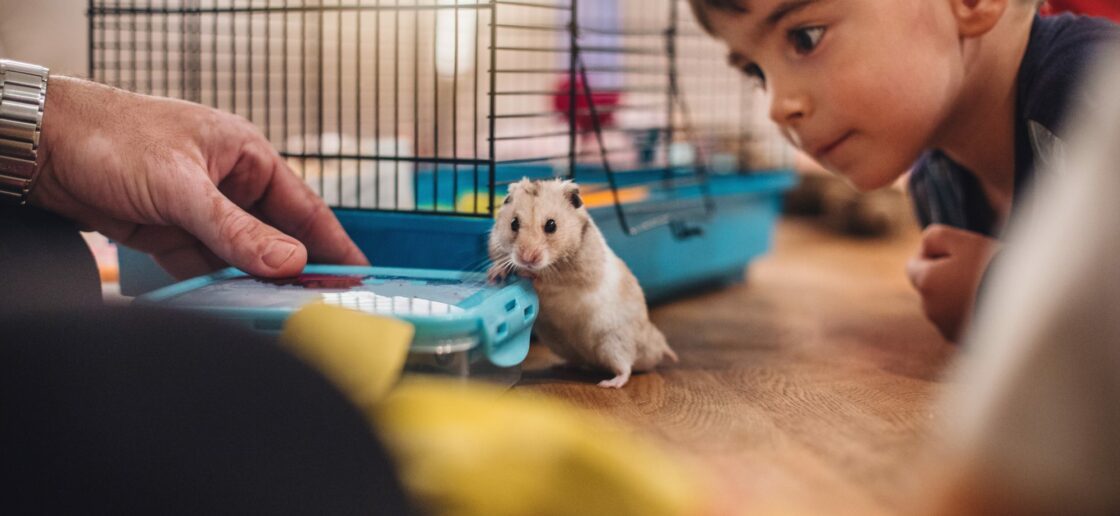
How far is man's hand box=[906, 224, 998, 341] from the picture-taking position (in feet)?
4.99

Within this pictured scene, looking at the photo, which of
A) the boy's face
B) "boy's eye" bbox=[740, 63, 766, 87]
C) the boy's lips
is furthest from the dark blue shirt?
"boy's eye" bbox=[740, 63, 766, 87]

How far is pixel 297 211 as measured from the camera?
1.34m

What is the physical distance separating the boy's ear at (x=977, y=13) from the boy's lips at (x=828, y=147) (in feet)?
0.72

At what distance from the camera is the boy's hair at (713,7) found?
1333 millimetres

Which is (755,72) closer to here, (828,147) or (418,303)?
(828,147)

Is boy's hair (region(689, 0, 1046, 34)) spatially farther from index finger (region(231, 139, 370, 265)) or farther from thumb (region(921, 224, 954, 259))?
index finger (region(231, 139, 370, 265))

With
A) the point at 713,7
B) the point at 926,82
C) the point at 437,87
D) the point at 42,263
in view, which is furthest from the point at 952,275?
the point at 42,263

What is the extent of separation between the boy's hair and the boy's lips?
26 centimetres

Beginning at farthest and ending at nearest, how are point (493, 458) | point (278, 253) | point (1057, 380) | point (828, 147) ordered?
point (828, 147) < point (278, 253) < point (493, 458) < point (1057, 380)

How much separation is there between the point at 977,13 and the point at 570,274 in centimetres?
71

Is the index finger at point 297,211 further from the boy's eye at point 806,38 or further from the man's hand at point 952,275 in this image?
the man's hand at point 952,275

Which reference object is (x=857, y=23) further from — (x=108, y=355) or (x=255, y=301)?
(x=108, y=355)

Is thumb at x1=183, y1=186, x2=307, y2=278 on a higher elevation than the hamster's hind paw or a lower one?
higher

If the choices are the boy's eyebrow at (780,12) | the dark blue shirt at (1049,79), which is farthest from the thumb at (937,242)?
the boy's eyebrow at (780,12)
